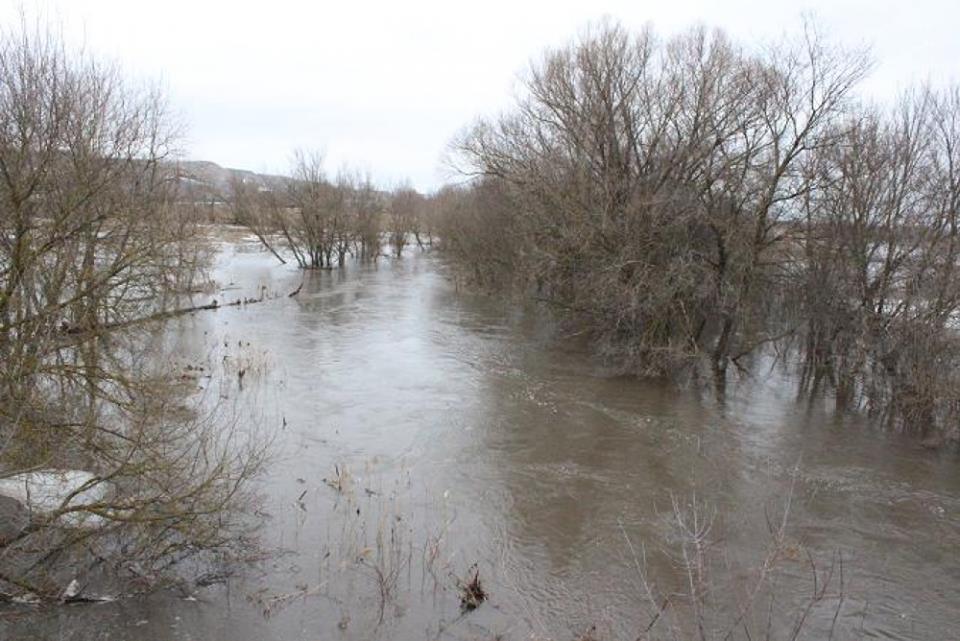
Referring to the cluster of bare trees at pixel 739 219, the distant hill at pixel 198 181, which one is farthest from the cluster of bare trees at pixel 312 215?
the cluster of bare trees at pixel 739 219

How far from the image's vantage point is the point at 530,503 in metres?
10.2

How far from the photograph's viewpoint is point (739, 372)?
1911cm

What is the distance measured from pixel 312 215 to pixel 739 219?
115 feet

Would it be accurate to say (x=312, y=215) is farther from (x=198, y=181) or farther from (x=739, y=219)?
(x=739, y=219)

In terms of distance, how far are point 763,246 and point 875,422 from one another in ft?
16.9

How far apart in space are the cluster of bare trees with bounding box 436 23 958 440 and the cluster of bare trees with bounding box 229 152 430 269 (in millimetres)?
28846

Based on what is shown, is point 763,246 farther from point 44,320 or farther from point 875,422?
point 44,320

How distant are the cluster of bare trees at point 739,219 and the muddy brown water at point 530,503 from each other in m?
1.64

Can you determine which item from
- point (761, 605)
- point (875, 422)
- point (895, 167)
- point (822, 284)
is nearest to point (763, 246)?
point (822, 284)

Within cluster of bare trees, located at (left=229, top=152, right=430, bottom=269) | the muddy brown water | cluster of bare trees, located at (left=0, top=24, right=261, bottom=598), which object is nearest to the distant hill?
cluster of bare trees, located at (left=229, top=152, right=430, bottom=269)

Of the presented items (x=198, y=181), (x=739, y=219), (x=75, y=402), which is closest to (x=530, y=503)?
(x=75, y=402)

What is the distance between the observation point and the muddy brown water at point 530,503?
7.31 metres

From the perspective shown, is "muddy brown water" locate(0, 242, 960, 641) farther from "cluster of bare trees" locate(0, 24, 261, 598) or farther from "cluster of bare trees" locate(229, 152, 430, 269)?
"cluster of bare trees" locate(229, 152, 430, 269)

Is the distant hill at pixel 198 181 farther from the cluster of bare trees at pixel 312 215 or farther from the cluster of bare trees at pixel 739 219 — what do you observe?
the cluster of bare trees at pixel 739 219
